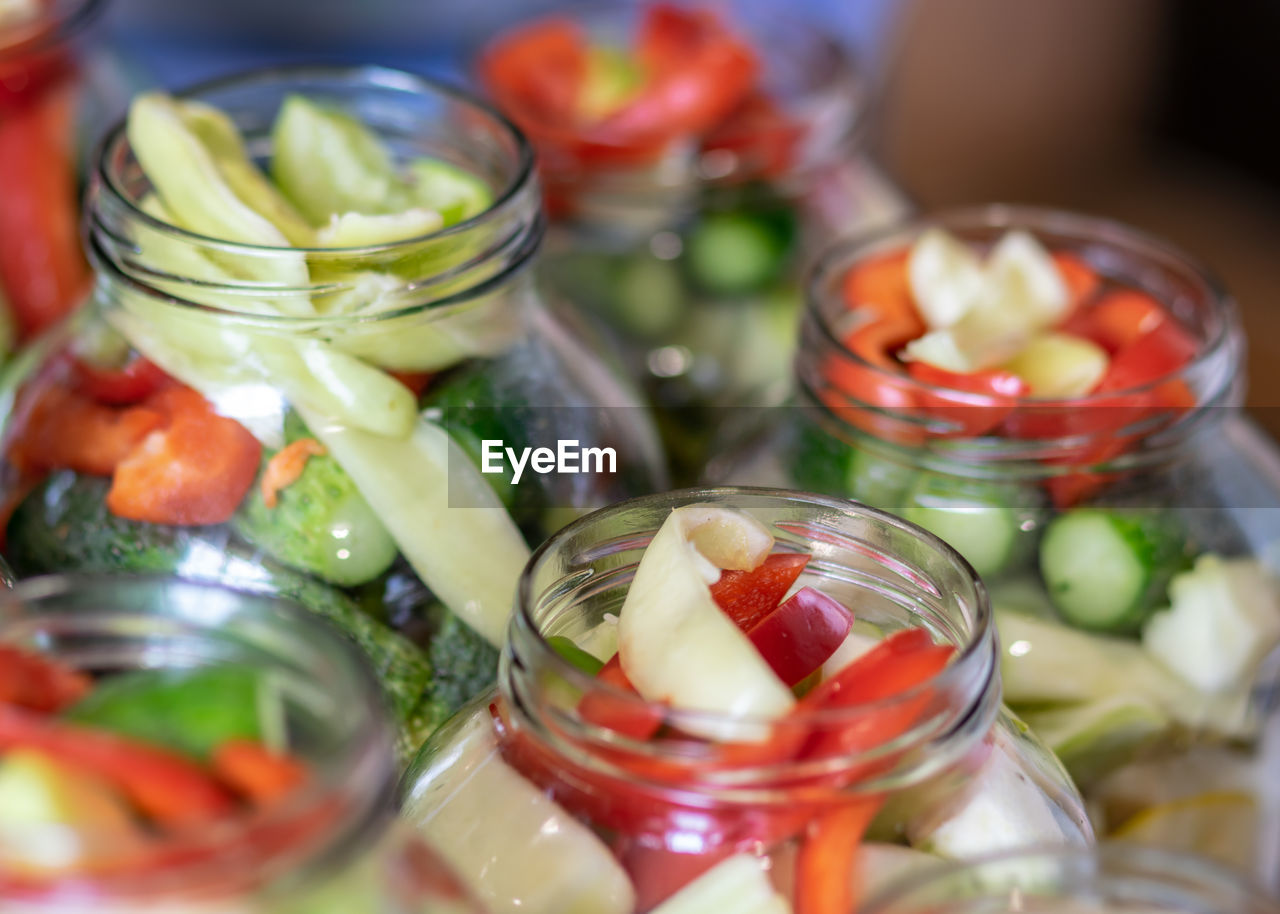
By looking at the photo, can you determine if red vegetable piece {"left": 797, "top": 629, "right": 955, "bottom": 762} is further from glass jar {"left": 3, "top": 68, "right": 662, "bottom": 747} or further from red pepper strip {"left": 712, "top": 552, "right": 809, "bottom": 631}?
glass jar {"left": 3, "top": 68, "right": 662, "bottom": 747}

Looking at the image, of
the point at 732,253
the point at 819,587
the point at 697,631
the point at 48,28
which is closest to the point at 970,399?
the point at 819,587

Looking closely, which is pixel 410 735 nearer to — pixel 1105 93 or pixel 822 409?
pixel 822 409

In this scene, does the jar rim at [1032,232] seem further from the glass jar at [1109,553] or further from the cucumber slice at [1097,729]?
the cucumber slice at [1097,729]

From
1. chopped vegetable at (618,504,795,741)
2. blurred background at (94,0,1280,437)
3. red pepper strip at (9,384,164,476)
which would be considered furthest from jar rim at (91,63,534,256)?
blurred background at (94,0,1280,437)

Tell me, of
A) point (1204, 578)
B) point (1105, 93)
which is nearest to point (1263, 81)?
point (1105, 93)

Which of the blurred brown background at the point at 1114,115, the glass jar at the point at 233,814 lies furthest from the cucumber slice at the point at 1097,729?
the blurred brown background at the point at 1114,115

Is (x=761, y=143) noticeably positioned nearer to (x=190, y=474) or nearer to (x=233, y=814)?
(x=190, y=474)
